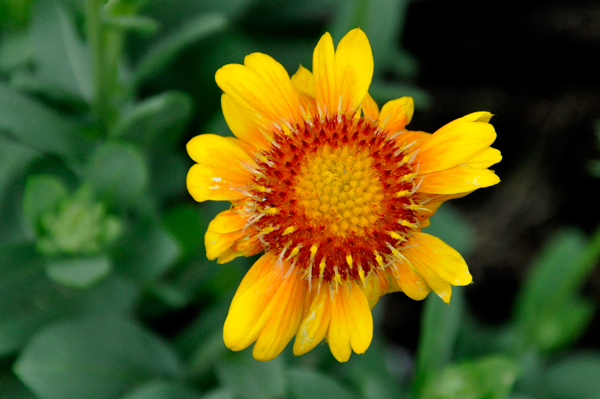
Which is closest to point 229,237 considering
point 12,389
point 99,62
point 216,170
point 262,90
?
point 216,170

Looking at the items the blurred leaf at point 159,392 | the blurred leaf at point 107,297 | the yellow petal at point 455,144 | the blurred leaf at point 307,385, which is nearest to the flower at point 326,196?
the yellow petal at point 455,144

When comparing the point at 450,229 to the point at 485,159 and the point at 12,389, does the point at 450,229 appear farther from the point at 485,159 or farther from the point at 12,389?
the point at 12,389

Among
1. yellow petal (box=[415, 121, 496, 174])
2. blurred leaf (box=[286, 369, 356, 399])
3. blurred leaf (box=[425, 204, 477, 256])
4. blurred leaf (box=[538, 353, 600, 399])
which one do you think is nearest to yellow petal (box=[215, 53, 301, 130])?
yellow petal (box=[415, 121, 496, 174])

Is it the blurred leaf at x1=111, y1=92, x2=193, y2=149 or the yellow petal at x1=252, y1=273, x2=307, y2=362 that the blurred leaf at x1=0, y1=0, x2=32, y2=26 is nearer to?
the blurred leaf at x1=111, y1=92, x2=193, y2=149

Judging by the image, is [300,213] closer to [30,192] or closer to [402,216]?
[402,216]

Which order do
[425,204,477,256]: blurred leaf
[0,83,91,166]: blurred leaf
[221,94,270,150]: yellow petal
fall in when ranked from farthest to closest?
[425,204,477,256]: blurred leaf < [0,83,91,166]: blurred leaf < [221,94,270,150]: yellow petal

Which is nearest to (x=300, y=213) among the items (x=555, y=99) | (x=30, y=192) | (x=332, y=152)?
(x=332, y=152)
